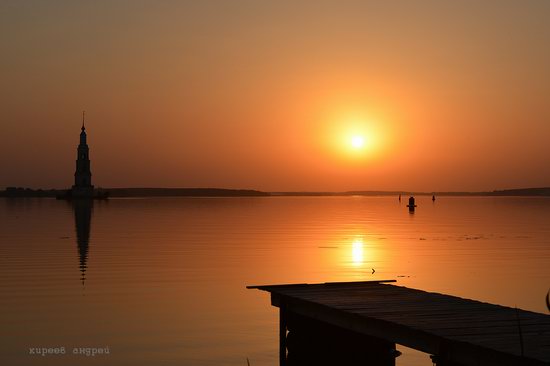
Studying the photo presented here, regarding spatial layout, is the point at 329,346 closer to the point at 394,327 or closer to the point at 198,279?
the point at 394,327

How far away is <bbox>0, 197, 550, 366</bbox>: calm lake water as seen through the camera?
74.0 feet

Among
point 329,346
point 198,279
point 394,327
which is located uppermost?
point 394,327

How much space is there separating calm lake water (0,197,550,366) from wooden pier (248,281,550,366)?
166cm

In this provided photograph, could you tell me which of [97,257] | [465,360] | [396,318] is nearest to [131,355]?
[396,318]

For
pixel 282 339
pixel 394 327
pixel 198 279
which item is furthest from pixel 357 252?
pixel 394 327

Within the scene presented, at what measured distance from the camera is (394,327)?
50.9 ft

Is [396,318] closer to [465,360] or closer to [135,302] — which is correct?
[465,360]

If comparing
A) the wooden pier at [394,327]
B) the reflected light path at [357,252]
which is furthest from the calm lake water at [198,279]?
the wooden pier at [394,327]

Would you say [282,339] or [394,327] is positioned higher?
[394,327]

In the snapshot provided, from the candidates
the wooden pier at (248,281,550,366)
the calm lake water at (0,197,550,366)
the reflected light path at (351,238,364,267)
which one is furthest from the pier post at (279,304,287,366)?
the reflected light path at (351,238,364,267)

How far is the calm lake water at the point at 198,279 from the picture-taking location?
74.0 feet

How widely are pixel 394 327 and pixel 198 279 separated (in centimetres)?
2206

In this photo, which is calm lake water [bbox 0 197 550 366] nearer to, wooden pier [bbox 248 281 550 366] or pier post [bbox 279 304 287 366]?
pier post [bbox 279 304 287 366]

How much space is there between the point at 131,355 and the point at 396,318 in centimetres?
818
